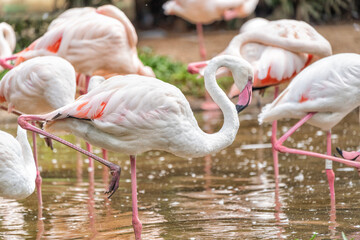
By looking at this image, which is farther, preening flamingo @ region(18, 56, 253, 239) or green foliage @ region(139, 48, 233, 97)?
green foliage @ region(139, 48, 233, 97)

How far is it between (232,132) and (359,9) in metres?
11.6

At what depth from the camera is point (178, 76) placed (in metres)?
10.7

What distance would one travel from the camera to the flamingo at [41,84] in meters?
5.26

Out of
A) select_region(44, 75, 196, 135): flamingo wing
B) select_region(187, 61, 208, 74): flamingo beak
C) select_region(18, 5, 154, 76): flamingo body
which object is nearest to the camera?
select_region(44, 75, 196, 135): flamingo wing

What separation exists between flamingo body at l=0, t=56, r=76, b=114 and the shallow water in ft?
2.49

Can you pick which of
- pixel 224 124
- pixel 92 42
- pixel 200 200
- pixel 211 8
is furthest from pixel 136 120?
pixel 211 8

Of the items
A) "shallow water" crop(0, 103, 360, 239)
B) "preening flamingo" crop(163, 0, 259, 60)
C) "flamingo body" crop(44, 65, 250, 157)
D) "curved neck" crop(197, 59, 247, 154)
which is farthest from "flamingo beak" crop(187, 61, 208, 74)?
"preening flamingo" crop(163, 0, 259, 60)

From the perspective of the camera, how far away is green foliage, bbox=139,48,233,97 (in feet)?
34.8

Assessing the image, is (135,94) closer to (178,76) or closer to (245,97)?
(245,97)

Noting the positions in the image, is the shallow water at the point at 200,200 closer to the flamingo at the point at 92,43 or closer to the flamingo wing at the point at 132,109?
the flamingo wing at the point at 132,109

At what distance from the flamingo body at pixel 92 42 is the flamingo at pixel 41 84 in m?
0.86

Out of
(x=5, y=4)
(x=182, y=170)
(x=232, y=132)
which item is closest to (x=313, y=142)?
(x=182, y=170)

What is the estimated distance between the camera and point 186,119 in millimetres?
4105

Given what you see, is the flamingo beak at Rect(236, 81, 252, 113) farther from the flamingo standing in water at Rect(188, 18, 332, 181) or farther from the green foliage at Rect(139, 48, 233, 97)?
the green foliage at Rect(139, 48, 233, 97)
